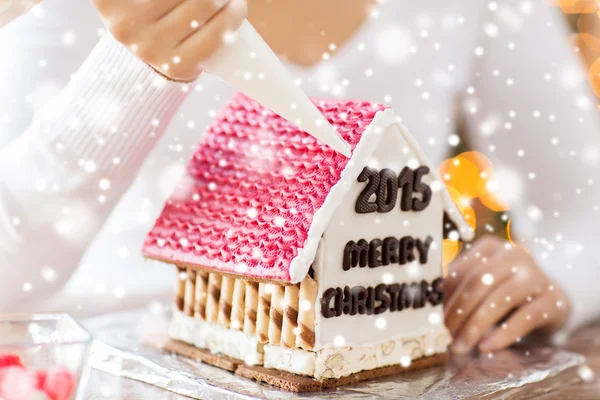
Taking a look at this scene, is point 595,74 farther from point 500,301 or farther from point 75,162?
point 75,162

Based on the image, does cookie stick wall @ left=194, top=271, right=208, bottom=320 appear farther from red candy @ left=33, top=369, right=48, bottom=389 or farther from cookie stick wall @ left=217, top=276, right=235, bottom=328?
red candy @ left=33, top=369, right=48, bottom=389

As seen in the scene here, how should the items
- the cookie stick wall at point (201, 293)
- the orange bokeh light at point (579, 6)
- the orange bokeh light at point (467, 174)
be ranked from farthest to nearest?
the orange bokeh light at point (467, 174)
the orange bokeh light at point (579, 6)
the cookie stick wall at point (201, 293)

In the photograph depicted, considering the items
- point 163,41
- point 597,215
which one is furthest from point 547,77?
point 163,41

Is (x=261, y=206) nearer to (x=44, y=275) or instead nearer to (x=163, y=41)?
(x=163, y=41)

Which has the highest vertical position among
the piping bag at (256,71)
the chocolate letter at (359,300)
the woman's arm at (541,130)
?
the woman's arm at (541,130)

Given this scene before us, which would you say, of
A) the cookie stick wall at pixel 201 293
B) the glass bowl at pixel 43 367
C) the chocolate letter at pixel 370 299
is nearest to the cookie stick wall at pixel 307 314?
the chocolate letter at pixel 370 299

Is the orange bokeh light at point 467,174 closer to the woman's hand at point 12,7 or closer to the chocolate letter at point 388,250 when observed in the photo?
the chocolate letter at point 388,250

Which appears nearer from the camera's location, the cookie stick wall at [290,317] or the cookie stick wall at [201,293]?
the cookie stick wall at [290,317]
